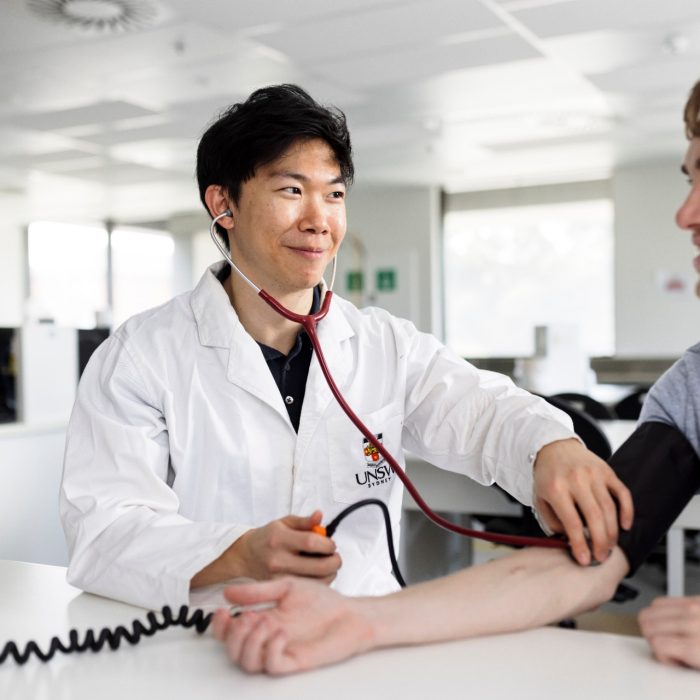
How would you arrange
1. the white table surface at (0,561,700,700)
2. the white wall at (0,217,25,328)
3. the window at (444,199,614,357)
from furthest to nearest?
1. the white wall at (0,217,25,328)
2. the window at (444,199,614,357)
3. the white table surface at (0,561,700,700)

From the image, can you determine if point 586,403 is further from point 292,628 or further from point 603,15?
point 292,628

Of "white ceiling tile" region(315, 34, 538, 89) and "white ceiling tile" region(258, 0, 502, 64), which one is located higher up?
"white ceiling tile" region(315, 34, 538, 89)

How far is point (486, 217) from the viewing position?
812 centimetres

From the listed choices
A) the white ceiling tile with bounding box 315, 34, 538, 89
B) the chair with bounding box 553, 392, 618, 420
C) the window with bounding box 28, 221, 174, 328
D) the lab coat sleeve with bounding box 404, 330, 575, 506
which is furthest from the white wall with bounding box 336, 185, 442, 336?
the lab coat sleeve with bounding box 404, 330, 575, 506

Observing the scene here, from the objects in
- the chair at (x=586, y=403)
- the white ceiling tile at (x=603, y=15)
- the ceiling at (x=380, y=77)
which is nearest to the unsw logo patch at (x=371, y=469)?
→ the chair at (x=586, y=403)

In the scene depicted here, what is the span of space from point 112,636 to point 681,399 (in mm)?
774

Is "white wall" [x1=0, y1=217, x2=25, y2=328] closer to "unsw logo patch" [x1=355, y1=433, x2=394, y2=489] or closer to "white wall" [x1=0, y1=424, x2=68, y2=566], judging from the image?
"white wall" [x1=0, y1=424, x2=68, y2=566]

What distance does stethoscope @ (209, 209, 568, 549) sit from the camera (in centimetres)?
97

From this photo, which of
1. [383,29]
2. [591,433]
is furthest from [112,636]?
[383,29]

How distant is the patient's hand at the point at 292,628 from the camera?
754 mm

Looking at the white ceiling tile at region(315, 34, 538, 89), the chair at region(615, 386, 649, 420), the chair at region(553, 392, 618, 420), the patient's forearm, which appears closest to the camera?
the patient's forearm

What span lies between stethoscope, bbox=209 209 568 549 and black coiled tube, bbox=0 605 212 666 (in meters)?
0.28

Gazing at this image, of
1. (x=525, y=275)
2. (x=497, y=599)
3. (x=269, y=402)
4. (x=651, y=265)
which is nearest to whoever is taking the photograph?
(x=497, y=599)

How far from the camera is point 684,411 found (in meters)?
1.13
